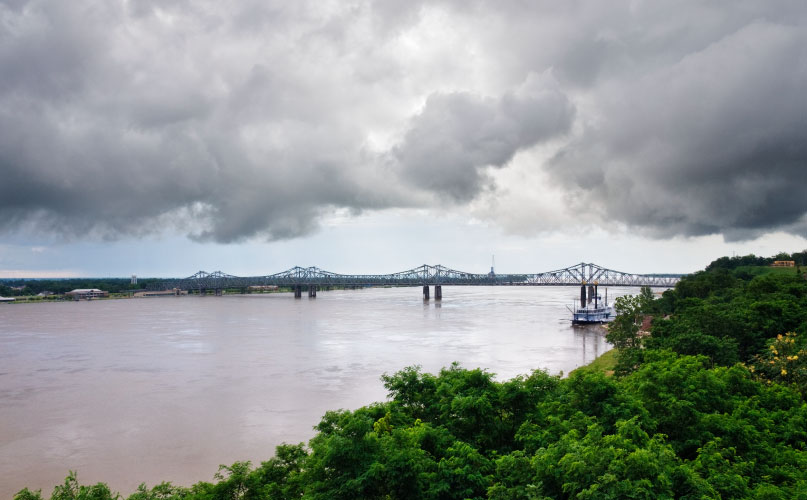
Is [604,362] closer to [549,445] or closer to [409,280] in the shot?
[549,445]

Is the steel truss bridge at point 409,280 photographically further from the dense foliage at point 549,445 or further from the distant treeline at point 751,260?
the dense foliage at point 549,445

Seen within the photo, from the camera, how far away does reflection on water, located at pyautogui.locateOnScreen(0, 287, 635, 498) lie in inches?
722

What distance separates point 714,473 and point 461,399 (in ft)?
15.8

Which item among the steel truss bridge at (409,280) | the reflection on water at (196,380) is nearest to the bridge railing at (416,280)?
the steel truss bridge at (409,280)

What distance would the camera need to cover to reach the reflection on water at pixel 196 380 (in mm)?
18328

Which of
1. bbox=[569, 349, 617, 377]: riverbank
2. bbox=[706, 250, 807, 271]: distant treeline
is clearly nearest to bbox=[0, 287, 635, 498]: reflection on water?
bbox=[569, 349, 617, 377]: riverbank

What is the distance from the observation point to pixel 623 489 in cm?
746

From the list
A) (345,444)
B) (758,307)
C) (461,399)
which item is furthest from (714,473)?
(758,307)

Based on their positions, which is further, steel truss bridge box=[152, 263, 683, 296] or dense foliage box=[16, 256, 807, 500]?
steel truss bridge box=[152, 263, 683, 296]

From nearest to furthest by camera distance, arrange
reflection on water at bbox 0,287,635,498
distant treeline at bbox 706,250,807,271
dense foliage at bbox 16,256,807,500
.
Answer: dense foliage at bbox 16,256,807,500
reflection on water at bbox 0,287,635,498
distant treeline at bbox 706,250,807,271

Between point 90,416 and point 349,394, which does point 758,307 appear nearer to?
point 349,394

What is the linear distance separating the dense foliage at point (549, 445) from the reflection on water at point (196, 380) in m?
4.29

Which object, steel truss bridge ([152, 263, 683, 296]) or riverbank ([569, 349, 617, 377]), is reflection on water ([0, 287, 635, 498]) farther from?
steel truss bridge ([152, 263, 683, 296])

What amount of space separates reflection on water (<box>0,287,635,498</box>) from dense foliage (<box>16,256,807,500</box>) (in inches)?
169
